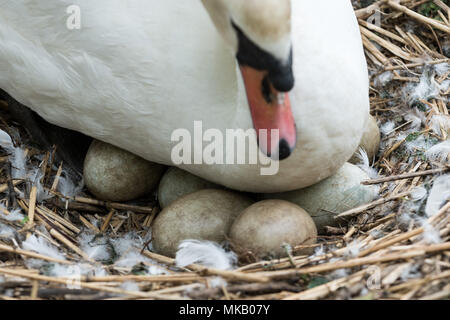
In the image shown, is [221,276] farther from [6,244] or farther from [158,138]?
[6,244]

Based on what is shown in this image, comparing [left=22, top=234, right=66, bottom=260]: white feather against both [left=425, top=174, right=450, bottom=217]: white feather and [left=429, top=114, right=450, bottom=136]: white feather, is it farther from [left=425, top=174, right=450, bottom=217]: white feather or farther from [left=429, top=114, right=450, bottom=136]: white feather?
[left=429, top=114, right=450, bottom=136]: white feather

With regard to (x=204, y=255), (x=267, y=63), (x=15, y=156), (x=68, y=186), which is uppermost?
(x=267, y=63)

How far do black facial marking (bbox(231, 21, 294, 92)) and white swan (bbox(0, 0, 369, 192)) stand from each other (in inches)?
2.2

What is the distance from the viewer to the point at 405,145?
2719 millimetres

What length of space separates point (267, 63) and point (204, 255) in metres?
0.72

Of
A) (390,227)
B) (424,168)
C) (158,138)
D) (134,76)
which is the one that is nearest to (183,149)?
(158,138)

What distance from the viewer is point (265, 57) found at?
1.79 meters

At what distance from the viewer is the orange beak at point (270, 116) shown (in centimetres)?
189

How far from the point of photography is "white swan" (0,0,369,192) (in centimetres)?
210

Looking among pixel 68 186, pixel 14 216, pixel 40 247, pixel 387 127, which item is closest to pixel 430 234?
pixel 387 127

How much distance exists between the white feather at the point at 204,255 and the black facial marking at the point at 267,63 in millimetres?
629

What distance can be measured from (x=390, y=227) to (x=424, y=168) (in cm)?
41

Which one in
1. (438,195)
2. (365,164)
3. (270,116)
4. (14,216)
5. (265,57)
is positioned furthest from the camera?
(365,164)

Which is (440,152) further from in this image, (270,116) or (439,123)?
(270,116)
